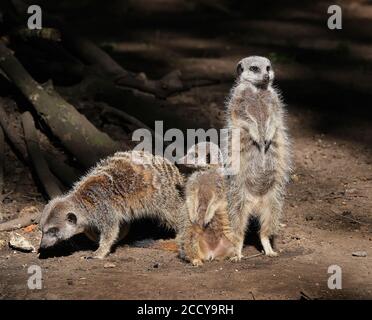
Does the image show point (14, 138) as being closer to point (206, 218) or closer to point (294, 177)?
point (206, 218)

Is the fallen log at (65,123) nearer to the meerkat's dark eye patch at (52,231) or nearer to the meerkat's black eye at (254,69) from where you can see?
the meerkat's dark eye patch at (52,231)

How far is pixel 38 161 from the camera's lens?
635 cm

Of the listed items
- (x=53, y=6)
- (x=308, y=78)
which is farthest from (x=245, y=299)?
(x=53, y=6)

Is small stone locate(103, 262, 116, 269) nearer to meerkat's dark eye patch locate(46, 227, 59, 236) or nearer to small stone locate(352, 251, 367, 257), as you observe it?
meerkat's dark eye patch locate(46, 227, 59, 236)

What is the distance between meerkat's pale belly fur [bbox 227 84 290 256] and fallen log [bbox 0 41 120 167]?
61.8 inches

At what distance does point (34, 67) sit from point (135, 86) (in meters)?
1.15

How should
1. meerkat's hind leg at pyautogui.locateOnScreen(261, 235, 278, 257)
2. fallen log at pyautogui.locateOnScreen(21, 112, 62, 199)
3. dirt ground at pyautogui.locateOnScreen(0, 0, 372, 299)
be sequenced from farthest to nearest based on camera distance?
fallen log at pyautogui.locateOnScreen(21, 112, 62, 199), meerkat's hind leg at pyautogui.locateOnScreen(261, 235, 278, 257), dirt ground at pyautogui.locateOnScreen(0, 0, 372, 299)

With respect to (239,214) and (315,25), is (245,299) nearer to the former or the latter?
(239,214)

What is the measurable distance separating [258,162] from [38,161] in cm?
214

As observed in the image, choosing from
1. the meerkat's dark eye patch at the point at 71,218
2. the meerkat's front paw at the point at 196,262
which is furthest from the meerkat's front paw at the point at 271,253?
the meerkat's dark eye patch at the point at 71,218

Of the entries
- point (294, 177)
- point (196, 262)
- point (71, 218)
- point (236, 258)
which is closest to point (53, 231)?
point (71, 218)

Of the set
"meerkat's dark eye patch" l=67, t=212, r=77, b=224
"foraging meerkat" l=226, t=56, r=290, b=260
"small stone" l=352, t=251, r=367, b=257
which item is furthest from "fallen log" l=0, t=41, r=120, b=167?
"small stone" l=352, t=251, r=367, b=257

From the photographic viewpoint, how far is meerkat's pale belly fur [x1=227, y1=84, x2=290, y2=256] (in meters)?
5.25

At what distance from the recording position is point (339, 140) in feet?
25.0
